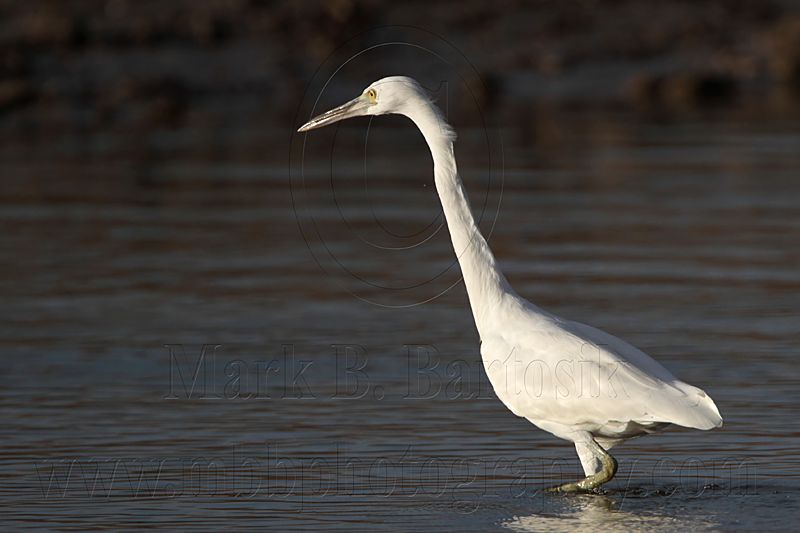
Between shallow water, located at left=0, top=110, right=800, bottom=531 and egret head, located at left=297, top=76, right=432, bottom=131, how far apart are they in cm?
213

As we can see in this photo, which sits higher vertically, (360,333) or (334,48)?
(334,48)

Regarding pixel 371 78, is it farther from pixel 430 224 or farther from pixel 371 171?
pixel 430 224

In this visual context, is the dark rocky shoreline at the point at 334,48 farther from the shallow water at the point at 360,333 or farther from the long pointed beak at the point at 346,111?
the long pointed beak at the point at 346,111

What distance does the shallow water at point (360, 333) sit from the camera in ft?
31.9

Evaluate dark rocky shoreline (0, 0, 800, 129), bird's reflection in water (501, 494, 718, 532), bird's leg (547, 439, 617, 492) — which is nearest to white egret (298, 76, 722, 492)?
bird's leg (547, 439, 617, 492)

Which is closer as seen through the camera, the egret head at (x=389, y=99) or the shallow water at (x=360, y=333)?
the shallow water at (x=360, y=333)

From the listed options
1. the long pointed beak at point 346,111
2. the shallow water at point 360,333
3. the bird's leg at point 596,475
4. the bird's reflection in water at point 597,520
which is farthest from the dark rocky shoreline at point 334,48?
the bird's reflection in water at point 597,520

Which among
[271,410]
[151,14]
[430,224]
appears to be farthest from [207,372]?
[151,14]

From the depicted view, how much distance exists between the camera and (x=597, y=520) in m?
9.30

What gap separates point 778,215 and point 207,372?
9001 millimetres

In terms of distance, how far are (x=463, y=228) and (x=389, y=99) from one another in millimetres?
922

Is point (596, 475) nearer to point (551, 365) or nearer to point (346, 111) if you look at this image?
point (551, 365)

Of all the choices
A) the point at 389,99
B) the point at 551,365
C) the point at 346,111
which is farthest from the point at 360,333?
the point at 551,365

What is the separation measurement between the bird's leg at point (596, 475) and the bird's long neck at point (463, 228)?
1024mm
